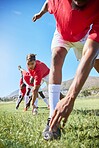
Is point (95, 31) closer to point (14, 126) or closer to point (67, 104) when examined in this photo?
point (67, 104)

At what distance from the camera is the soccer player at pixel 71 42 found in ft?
5.05

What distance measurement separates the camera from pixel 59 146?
1.82 m

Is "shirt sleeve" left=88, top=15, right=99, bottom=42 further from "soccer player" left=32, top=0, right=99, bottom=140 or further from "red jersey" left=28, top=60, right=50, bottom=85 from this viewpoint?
"red jersey" left=28, top=60, right=50, bottom=85

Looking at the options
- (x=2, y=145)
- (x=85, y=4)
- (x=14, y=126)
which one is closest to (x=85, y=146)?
(x=2, y=145)

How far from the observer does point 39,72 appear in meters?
5.27

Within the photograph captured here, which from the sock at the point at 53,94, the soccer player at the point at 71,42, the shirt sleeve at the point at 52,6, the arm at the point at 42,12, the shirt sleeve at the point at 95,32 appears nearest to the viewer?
the soccer player at the point at 71,42

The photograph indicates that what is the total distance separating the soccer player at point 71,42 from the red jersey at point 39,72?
2493 mm

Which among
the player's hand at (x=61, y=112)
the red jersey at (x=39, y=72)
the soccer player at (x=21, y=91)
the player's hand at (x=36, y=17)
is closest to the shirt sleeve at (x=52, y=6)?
the player's hand at (x=36, y=17)

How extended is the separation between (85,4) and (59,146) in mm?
747

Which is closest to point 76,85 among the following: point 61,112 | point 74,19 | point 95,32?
point 61,112

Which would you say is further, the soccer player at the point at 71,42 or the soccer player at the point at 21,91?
the soccer player at the point at 21,91

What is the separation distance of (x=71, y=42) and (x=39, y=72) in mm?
2891

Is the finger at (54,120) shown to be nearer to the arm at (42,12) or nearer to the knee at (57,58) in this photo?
the knee at (57,58)

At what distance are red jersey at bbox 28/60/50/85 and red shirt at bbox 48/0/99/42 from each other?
112 inches
